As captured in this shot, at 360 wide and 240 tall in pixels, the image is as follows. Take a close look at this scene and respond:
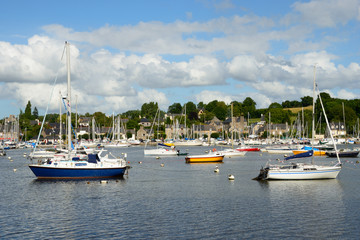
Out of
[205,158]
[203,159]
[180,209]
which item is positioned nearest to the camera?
[180,209]

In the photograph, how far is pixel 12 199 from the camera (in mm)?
45312

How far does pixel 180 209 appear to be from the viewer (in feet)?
129

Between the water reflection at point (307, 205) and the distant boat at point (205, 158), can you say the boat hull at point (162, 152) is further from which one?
the water reflection at point (307, 205)

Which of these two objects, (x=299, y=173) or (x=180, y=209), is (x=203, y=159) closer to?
(x=299, y=173)

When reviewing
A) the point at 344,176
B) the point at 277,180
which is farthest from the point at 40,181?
the point at 344,176

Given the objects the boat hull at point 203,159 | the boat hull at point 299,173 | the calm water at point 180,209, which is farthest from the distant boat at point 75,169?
the boat hull at point 203,159

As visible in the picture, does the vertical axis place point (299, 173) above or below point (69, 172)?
below

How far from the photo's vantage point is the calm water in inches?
1229

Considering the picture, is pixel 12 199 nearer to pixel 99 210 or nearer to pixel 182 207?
pixel 99 210

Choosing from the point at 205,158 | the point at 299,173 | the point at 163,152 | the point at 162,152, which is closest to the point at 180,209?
the point at 299,173

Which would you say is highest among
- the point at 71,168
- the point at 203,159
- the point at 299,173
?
the point at 71,168

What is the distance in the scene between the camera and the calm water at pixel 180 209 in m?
31.2

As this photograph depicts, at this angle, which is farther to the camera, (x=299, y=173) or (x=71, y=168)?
(x=71, y=168)

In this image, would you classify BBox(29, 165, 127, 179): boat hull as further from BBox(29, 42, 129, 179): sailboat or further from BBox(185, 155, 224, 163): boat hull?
BBox(185, 155, 224, 163): boat hull
